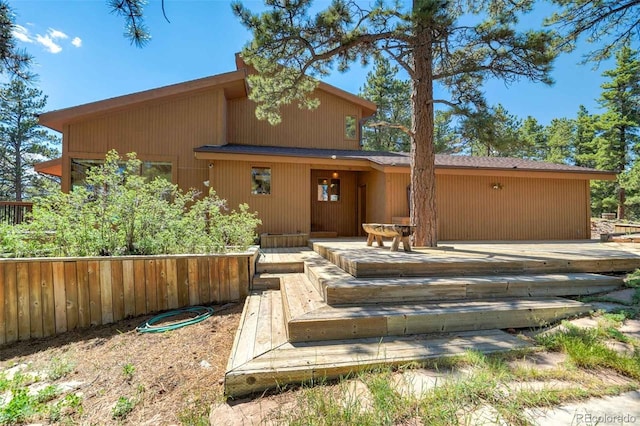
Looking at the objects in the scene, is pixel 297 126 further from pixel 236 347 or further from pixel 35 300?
pixel 236 347

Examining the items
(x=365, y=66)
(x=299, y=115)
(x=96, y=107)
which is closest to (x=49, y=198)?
(x=96, y=107)

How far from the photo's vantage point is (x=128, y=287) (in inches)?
149

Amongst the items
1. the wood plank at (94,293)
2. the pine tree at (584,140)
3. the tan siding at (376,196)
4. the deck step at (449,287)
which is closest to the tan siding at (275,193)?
the tan siding at (376,196)

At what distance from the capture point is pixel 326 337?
253cm

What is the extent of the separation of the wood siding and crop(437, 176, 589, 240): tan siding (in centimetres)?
748

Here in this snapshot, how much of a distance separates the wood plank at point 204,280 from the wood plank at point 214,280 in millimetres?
41

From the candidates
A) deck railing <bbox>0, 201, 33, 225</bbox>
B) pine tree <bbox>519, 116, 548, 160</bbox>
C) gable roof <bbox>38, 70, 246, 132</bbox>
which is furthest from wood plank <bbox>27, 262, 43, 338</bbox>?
pine tree <bbox>519, 116, 548, 160</bbox>

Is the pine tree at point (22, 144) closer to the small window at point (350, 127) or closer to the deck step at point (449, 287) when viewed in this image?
the small window at point (350, 127)

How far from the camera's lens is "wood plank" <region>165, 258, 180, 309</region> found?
390 cm

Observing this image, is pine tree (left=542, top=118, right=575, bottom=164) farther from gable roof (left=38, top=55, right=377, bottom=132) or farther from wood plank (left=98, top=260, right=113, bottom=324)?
wood plank (left=98, top=260, right=113, bottom=324)

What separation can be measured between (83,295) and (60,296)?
25 cm

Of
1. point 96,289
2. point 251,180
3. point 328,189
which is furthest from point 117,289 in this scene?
point 328,189

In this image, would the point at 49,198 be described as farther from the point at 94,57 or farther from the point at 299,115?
the point at 299,115

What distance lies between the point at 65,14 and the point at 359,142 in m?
9.94
